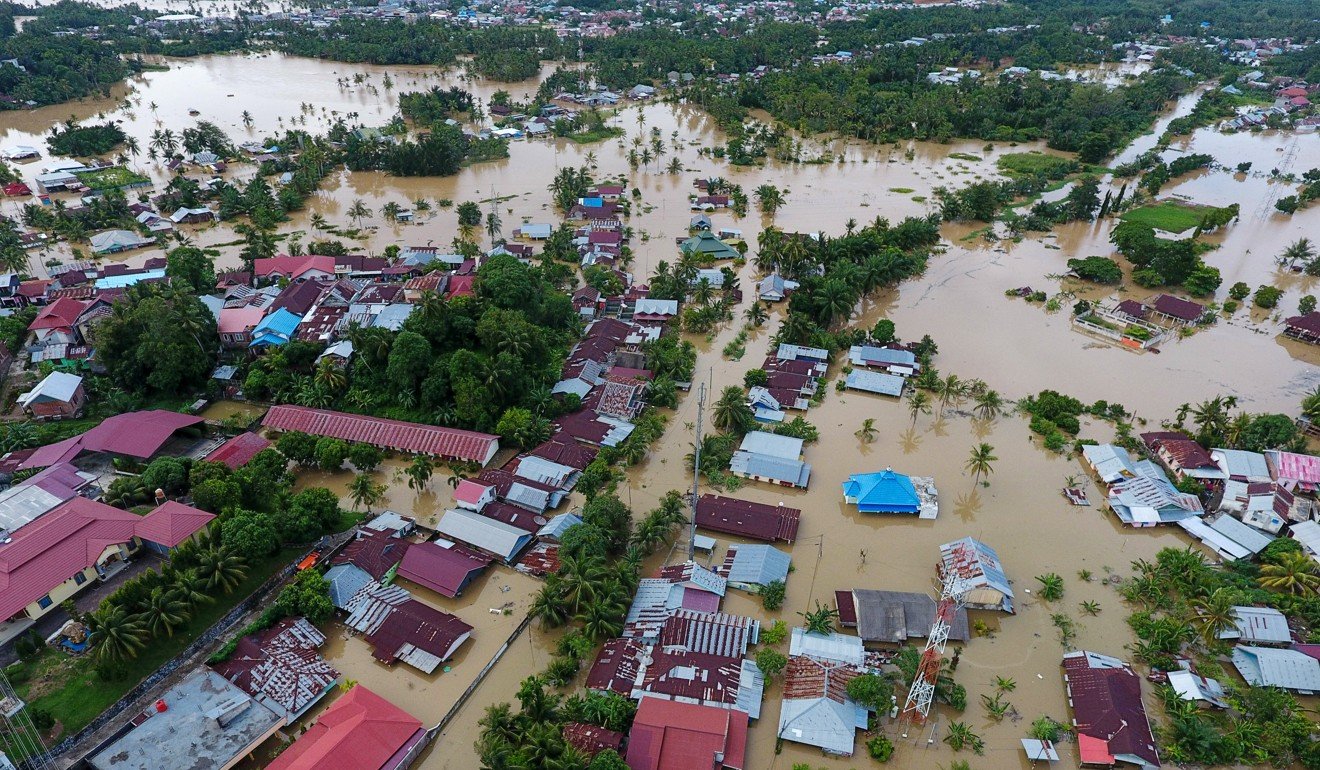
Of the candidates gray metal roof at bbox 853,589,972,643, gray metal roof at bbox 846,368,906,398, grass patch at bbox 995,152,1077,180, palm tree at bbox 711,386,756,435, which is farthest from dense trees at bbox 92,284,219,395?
grass patch at bbox 995,152,1077,180

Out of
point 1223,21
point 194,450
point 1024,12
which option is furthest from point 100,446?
point 1223,21

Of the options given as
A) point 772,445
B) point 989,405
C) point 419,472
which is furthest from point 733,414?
point 419,472

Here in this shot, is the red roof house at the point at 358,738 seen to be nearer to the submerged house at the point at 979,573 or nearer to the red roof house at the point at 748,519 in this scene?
the red roof house at the point at 748,519

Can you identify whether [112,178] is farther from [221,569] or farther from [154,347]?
[221,569]

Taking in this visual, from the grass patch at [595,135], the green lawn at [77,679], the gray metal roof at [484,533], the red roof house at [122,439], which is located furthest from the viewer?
the grass patch at [595,135]

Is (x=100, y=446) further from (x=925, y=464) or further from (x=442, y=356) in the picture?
(x=925, y=464)

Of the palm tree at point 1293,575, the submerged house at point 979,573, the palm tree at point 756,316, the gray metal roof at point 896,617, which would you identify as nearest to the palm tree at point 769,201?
the palm tree at point 756,316
